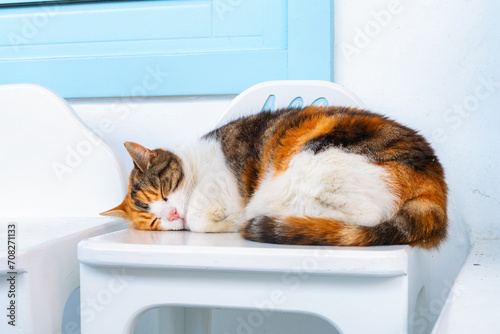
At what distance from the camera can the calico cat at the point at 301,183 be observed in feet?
2.84

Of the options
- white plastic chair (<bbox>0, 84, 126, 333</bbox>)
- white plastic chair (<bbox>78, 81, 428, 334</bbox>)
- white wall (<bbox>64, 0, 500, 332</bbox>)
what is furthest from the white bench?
white plastic chair (<bbox>0, 84, 126, 333</bbox>)

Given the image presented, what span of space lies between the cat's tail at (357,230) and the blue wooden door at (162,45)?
0.72 meters

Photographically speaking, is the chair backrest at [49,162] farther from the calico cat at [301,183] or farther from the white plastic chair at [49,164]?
the calico cat at [301,183]

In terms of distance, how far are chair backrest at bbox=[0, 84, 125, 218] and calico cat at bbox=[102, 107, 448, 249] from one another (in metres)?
0.24

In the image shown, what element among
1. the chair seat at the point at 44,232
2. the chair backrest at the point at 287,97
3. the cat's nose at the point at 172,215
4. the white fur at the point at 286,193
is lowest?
the chair seat at the point at 44,232

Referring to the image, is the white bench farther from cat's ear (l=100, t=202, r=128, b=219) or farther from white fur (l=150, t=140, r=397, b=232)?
cat's ear (l=100, t=202, r=128, b=219)

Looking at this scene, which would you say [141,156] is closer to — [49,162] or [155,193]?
[155,193]

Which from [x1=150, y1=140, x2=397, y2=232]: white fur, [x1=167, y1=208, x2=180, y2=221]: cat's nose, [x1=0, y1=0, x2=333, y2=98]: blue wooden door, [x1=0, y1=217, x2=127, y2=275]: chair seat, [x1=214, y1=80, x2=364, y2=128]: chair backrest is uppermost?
[x1=0, y1=0, x2=333, y2=98]: blue wooden door

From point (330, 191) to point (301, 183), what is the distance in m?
0.06

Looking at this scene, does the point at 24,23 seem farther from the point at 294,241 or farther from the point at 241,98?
the point at 294,241

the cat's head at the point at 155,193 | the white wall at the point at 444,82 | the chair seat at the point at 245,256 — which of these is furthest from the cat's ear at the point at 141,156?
the white wall at the point at 444,82

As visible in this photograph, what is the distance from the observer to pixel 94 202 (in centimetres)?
145

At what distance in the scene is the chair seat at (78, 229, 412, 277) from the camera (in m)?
0.73

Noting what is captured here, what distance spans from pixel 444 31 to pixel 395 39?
14 centimetres
